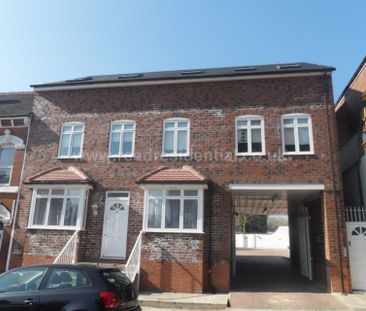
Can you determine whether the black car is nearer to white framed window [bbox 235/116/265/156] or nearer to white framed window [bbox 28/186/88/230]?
white framed window [bbox 28/186/88/230]

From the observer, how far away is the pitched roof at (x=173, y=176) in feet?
42.0

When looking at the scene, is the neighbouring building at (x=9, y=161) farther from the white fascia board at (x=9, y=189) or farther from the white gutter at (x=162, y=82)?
the white gutter at (x=162, y=82)

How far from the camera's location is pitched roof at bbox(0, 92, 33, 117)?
16.1m

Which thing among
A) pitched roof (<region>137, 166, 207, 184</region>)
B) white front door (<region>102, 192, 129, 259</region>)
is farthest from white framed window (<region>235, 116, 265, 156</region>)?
white front door (<region>102, 192, 129, 259</region>)

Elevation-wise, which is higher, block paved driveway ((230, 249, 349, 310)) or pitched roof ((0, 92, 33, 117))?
pitched roof ((0, 92, 33, 117))

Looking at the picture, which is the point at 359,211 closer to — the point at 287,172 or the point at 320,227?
the point at 320,227

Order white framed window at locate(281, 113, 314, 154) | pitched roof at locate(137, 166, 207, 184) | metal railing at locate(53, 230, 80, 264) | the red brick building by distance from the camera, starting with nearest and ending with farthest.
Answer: metal railing at locate(53, 230, 80, 264)
the red brick building
pitched roof at locate(137, 166, 207, 184)
white framed window at locate(281, 113, 314, 154)

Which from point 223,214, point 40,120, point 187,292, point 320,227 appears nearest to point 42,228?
point 40,120

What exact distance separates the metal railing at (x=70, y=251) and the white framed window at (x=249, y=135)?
22.4ft

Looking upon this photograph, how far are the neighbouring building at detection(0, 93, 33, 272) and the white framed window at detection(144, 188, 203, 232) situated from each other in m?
5.86

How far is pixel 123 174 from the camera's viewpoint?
13930 mm

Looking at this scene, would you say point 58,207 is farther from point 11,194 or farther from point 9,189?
point 9,189

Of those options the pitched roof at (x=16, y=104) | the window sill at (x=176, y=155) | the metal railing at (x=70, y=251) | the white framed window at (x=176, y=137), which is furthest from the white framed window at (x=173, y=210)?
the pitched roof at (x=16, y=104)

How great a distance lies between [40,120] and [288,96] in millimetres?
10486
